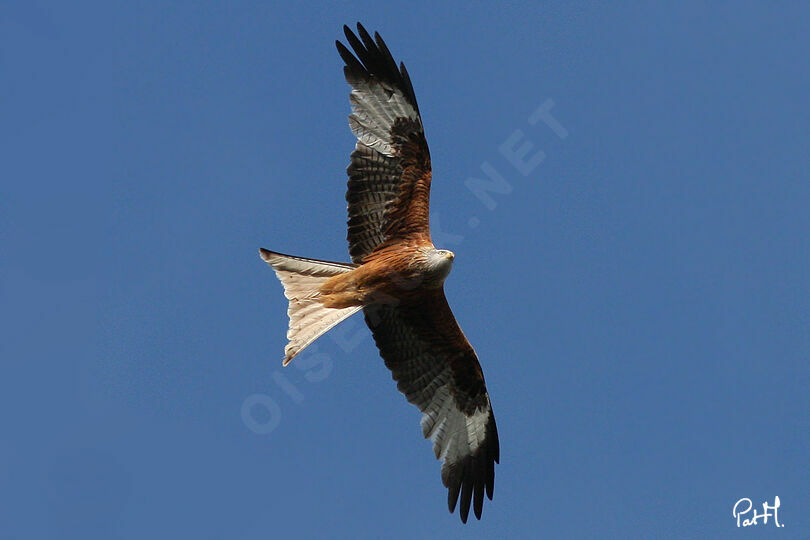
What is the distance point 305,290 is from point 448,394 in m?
2.06

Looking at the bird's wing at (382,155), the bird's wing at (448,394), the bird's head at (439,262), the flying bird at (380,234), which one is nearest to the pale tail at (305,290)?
the flying bird at (380,234)

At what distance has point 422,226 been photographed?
39.3ft

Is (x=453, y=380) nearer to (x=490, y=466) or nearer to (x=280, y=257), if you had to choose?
(x=490, y=466)

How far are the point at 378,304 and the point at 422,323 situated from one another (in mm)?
518

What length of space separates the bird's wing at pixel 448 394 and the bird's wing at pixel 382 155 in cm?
99

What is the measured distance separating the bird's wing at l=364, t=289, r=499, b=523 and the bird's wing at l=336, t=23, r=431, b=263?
0.99 m

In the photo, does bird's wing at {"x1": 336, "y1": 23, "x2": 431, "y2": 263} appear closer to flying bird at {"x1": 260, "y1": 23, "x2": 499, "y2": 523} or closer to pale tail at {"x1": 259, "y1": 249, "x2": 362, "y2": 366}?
flying bird at {"x1": 260, "y1": 23, "x2": 499, "y2": 523}

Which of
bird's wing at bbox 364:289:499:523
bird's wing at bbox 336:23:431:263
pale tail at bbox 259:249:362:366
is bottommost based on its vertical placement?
bird's wing at bbox 364:289:499:523

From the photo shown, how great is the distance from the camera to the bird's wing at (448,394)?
12477 millimetres

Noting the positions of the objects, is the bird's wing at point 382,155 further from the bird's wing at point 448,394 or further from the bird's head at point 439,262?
the bird's wing at point 448,394

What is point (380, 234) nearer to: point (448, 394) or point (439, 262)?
point (439, 262)

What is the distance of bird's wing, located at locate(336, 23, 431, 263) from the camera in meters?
11.9

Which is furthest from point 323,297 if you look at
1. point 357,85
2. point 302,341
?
point 357,85

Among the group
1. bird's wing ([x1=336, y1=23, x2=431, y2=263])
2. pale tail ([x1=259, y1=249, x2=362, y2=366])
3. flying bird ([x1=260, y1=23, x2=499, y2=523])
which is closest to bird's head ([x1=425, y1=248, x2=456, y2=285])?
flying bird ([x1=260, y1=23, x2=499, y2=523])
